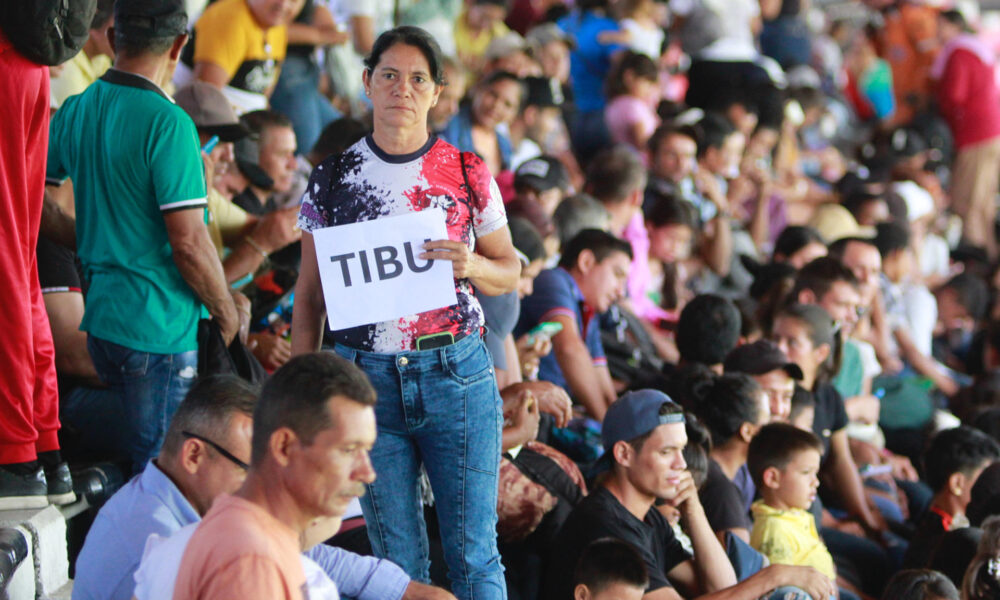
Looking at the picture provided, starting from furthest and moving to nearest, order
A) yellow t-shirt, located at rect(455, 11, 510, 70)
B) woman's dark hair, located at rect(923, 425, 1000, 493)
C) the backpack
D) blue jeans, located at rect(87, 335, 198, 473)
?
yellow t-shirt, located at rect(455, 11, 510, 70), woman's dark hair, located at rect(923, 425, 1000, 493), blue jeans, located at rect(87, 335, 198, 473), the backpack

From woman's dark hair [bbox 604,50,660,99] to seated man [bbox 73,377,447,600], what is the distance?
595cm

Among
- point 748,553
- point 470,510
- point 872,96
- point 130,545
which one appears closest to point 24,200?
point 130,545

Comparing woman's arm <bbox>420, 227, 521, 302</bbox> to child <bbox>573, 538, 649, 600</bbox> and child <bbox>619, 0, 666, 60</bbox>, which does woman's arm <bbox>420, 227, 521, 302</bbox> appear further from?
child <bbox>619, 0, 666, 60</bbox>

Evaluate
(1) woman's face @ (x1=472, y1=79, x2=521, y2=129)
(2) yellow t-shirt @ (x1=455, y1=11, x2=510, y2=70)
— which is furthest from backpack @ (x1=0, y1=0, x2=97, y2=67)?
(2) yellow t-shirt @ (x1=455, y1=11, x2=510, y2=70)

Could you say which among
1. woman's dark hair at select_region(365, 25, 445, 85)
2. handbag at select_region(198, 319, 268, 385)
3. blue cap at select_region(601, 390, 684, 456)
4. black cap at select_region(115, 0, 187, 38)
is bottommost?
blue cap at select_region(601, 390, 684, 456)

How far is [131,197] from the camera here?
140 inches

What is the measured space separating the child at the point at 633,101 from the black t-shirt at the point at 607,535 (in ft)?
15.0

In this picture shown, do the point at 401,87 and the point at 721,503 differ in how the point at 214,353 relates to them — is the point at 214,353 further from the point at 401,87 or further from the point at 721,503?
the point at 721,503

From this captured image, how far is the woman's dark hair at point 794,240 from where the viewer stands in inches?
291

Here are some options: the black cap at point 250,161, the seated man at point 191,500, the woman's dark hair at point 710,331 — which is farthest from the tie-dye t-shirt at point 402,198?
the woman's dark hair at point 710,331

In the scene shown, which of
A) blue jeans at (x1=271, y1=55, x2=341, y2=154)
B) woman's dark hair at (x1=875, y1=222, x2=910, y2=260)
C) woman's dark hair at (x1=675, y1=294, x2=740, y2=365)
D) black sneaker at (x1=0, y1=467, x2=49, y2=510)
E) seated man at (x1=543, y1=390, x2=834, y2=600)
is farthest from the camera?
woman's dark hair at (x1=875, y1=222, x2=910, y2=260)

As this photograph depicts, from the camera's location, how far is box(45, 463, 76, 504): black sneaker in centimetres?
345

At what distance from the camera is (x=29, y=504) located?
3.37m

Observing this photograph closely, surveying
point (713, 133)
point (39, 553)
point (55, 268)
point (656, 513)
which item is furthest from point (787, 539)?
point (713, 133)
